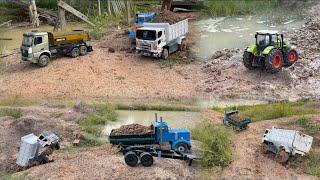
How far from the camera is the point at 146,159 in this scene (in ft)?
47.6

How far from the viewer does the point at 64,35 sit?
26500 mm

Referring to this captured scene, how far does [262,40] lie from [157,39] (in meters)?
5.55

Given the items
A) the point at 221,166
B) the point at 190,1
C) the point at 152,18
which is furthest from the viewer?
the point at 190,1

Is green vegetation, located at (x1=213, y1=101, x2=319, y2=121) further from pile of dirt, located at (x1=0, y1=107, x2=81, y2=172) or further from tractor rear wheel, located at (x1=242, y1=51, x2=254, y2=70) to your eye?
pile of dirt, located at (x1=0, y1=107, x2=81, y2=172)

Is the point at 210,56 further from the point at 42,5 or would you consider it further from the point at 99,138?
the point at 42,5

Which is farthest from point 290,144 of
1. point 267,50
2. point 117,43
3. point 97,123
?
point 117,43

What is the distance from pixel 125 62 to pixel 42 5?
15.2 metres

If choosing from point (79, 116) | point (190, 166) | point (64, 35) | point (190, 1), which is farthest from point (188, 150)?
point (190, 1)

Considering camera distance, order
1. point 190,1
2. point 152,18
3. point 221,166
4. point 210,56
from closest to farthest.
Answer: point 221,166, point 210,56, point 152,18, point 190,1

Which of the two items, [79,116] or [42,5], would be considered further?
[42,5]

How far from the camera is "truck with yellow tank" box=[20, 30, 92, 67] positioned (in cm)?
2509

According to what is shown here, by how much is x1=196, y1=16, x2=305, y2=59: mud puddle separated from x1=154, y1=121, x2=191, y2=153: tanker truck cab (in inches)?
468

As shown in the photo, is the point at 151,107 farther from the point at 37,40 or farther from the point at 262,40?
the point at 37,40

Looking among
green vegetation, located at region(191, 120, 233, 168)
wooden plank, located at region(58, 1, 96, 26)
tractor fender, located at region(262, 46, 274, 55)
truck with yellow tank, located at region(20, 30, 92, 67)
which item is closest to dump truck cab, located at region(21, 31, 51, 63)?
truck with yellow tank, located at region(20, 30, 92, 67)
